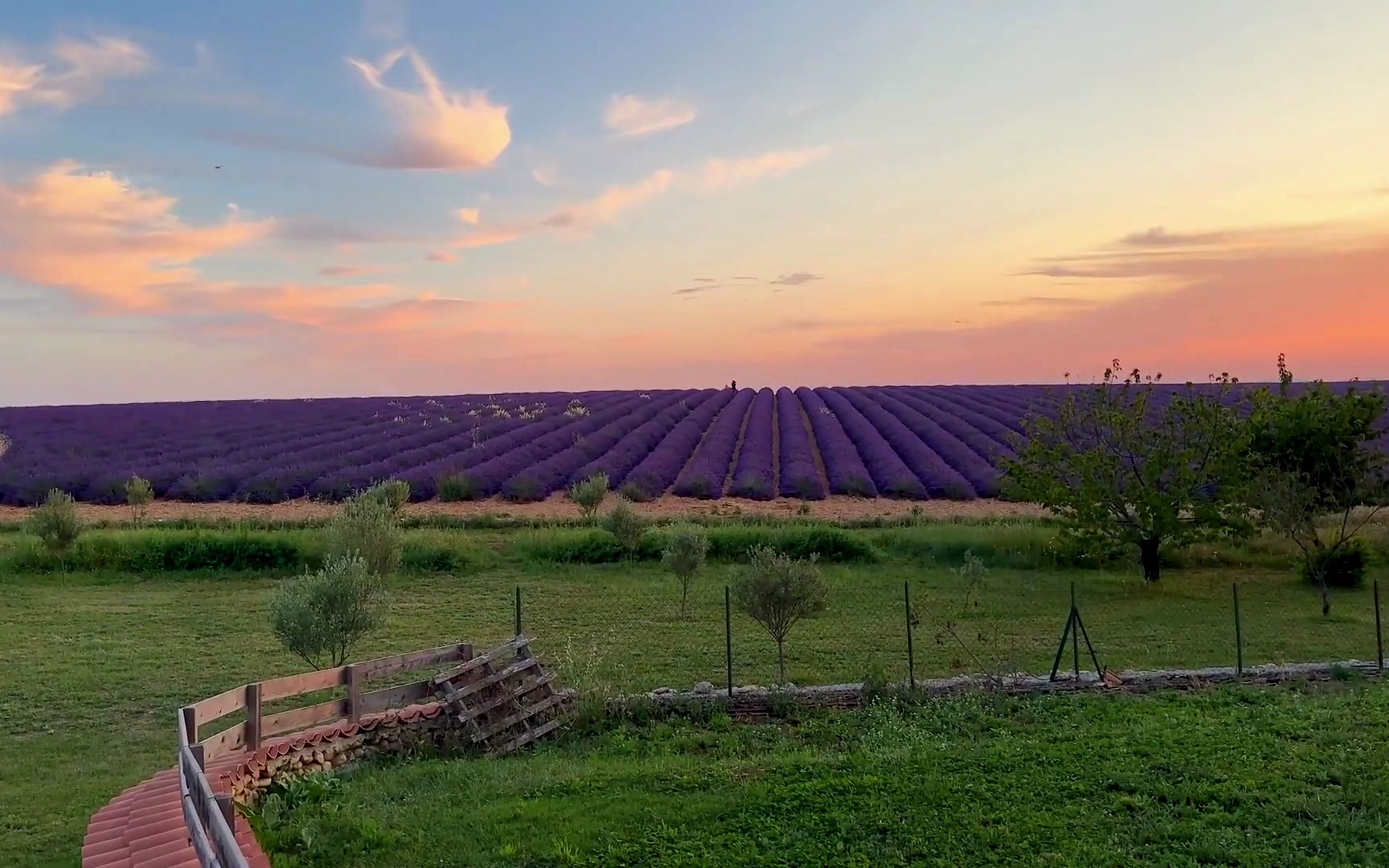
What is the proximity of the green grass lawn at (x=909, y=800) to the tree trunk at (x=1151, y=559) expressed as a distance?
34.5 ft

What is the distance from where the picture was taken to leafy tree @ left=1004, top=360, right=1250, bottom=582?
1973 centimetres

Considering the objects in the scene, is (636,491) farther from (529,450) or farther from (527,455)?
(529,450)

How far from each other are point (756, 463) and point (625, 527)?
15.9m

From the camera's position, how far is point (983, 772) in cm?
772

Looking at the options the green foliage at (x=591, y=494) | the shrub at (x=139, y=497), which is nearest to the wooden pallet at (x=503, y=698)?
the green foliage at (x=591, y=494)

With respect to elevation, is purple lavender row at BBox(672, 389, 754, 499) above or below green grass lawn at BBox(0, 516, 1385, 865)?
above

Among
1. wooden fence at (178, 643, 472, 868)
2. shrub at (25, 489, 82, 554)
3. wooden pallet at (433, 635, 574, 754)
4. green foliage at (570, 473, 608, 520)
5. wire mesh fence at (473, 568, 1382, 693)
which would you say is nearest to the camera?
wooden fence at (178, 643, 472, 868)

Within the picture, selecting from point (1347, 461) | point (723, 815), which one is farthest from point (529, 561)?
point (1347, 461)

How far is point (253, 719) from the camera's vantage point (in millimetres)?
8047

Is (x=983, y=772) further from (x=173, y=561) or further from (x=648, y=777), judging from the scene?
(x=173, y=561)

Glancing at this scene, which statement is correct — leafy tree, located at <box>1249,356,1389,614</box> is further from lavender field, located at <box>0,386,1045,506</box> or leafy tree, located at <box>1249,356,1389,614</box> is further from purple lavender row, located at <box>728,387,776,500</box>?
purple lavender row, located at <box>728,387,776,500</box>

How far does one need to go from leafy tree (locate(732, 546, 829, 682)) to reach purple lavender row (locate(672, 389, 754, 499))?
749 inches

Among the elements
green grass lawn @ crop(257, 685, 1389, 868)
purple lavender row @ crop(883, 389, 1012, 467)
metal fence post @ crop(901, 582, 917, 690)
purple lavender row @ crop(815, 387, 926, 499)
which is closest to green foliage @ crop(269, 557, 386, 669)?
green grass lawn @ crop(257, 685, 1389, 868)

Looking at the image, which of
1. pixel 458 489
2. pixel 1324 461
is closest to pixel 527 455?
pixel 458 489
